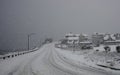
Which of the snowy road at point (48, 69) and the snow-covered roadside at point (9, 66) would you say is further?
the snow-covered roadside at point (9, 66)

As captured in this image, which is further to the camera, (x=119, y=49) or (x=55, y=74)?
(x=119, y=49)

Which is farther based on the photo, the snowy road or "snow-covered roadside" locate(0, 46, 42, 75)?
"snow-covered roadside" locate(0, 46, 42, 75)

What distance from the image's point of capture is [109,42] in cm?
8212

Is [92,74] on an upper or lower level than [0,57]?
upper

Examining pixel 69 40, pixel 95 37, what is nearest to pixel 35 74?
pixel 69 40

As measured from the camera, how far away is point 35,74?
1136 centimetres

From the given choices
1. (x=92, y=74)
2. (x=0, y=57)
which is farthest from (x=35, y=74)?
(x=0, y=57)

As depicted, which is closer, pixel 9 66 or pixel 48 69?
pixel 48 69

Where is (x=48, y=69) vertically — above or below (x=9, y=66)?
above

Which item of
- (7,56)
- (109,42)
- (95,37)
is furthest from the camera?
(95,37)

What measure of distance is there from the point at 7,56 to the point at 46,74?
769 inches

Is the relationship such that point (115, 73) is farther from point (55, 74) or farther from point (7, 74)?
point (7, 74)

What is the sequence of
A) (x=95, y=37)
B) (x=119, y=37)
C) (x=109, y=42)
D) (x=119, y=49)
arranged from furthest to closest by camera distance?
(x=95, y=37) → (x=119, y=37) → (x=109, y=42) → (x=119, y=49)

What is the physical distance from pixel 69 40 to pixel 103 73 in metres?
92.3
